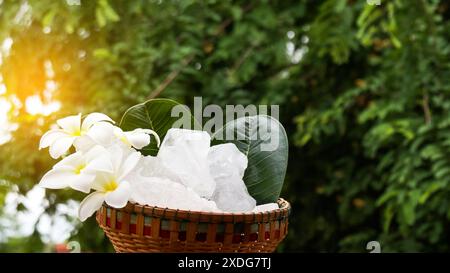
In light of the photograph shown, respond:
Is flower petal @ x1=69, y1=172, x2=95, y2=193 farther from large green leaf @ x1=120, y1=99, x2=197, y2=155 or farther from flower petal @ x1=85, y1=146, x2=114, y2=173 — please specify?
large green leaf @ x1=120, y1=99, x2=197, y2=155

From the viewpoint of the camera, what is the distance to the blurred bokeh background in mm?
1812

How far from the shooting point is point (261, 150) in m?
0.83

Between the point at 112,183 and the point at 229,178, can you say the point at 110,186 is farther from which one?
the point at 229,178

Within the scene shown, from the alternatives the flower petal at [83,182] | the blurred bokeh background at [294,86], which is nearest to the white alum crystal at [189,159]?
the flower petal at [83,182]

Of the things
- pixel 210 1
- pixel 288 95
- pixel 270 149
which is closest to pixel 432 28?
pixel 288 95

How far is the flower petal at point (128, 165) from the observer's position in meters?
0.74

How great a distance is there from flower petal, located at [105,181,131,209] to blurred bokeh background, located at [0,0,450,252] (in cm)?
117

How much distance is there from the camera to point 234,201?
78 cm

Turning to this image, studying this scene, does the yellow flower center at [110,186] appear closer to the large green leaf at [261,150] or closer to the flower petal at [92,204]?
the flower petal at [92,204]

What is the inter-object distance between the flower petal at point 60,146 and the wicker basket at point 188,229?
0.32 ft

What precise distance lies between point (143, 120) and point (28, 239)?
150cm

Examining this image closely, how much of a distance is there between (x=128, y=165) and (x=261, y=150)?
194 millimetres

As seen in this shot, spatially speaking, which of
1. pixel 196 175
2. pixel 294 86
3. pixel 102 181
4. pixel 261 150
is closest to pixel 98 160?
pixel 102 181
